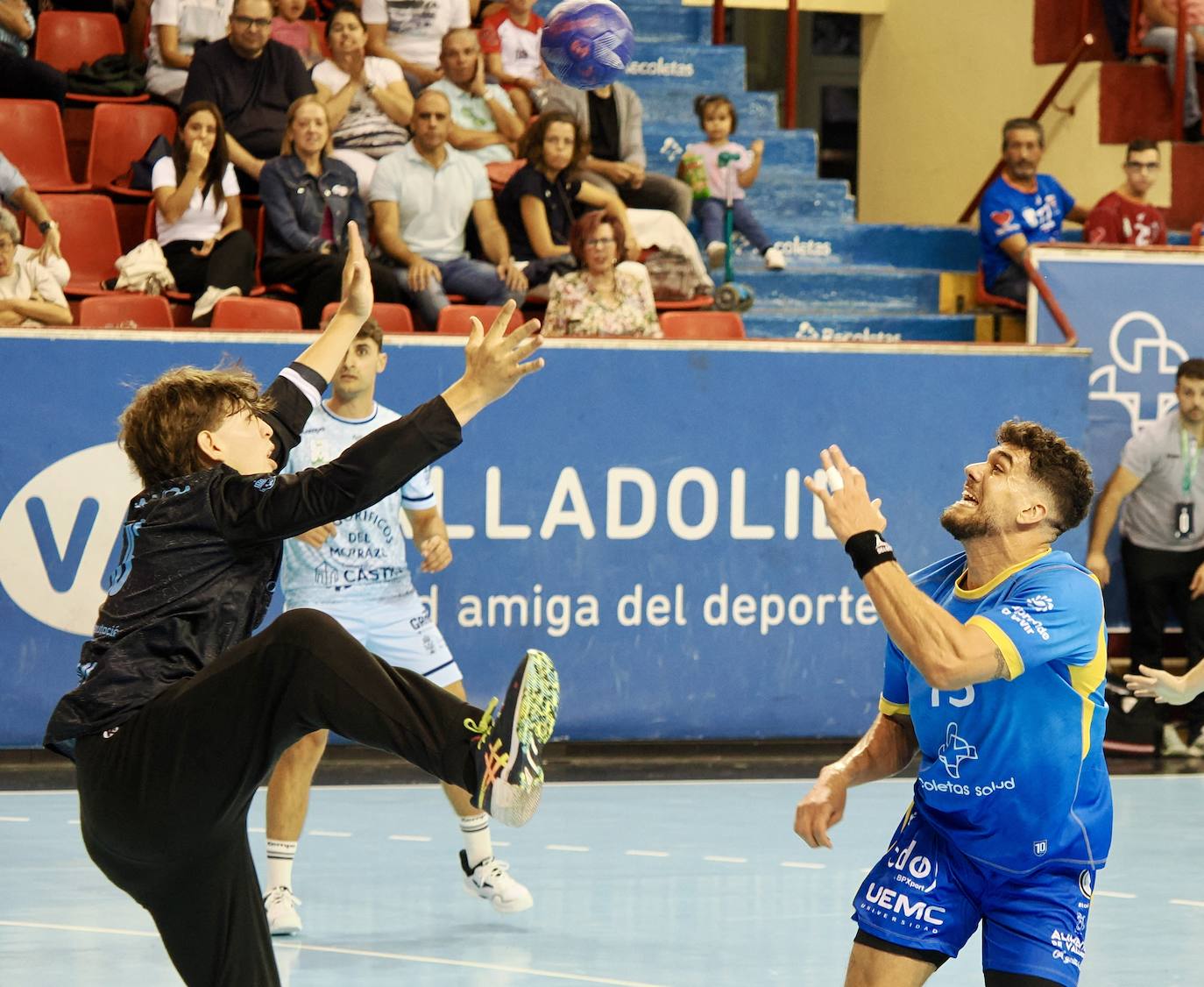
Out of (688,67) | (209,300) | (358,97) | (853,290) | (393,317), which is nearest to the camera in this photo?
(209,300)

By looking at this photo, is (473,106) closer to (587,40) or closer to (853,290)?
(587,40)

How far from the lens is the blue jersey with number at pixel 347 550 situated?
22.4 feet

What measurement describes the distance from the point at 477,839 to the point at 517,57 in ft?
22.3

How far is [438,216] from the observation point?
1045cm

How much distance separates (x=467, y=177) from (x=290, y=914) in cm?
538

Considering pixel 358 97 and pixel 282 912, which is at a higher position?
pixel 358 97

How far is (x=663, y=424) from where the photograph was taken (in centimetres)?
927

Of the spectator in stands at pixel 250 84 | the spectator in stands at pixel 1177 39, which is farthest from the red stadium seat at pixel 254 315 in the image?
the spectator in stands at pixel 1177 39

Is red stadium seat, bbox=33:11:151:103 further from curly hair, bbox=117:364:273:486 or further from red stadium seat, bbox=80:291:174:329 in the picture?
curly hair, bbox=117:364:273:486

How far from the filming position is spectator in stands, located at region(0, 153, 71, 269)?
9445 millimetres

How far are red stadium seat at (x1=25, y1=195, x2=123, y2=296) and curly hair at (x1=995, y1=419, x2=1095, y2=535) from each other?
7364mm

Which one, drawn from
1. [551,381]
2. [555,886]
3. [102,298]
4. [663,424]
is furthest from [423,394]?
[555,886]

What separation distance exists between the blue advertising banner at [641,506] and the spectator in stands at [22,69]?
2.96 meters

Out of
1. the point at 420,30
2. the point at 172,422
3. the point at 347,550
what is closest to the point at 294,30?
the point at 420,30
